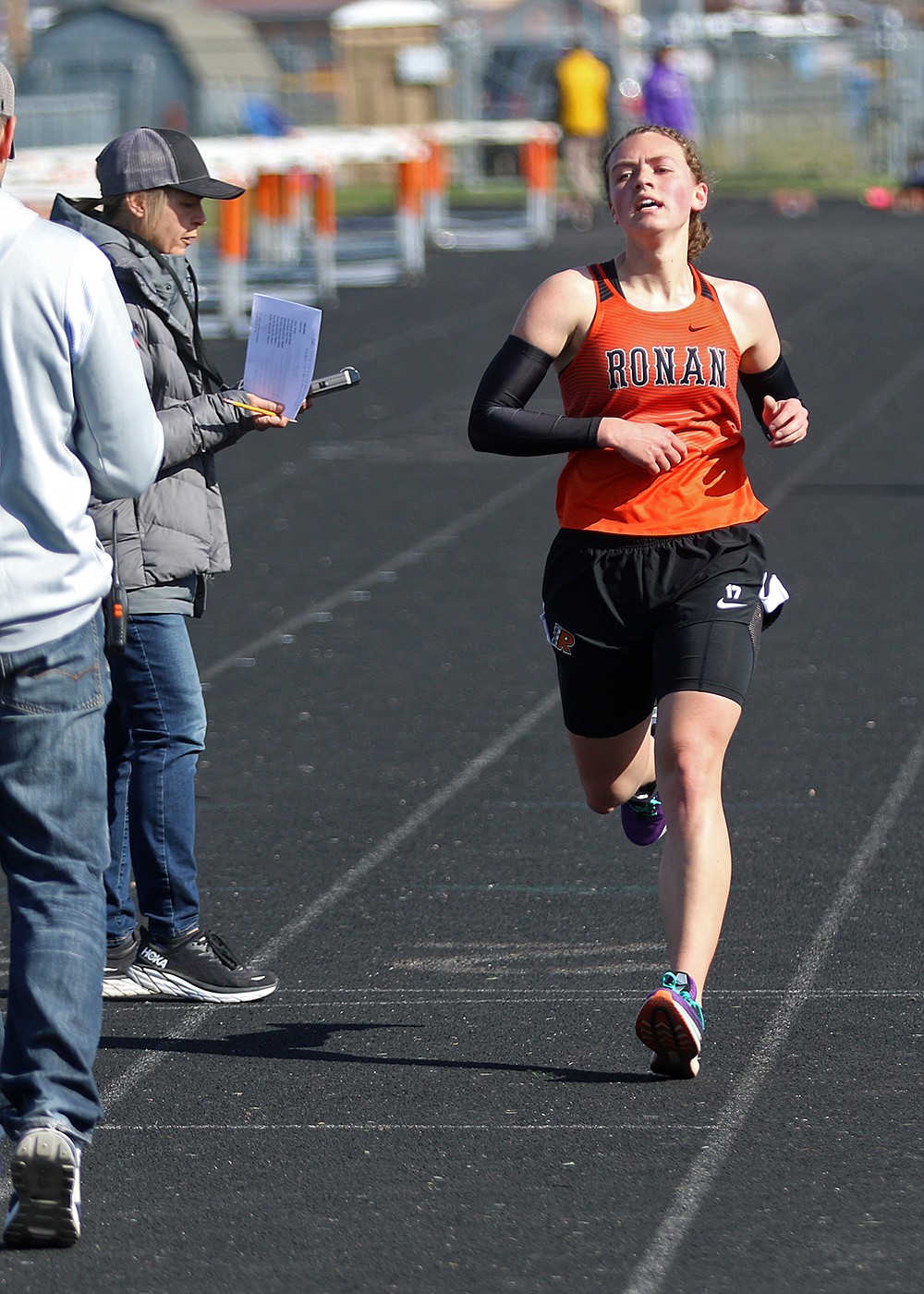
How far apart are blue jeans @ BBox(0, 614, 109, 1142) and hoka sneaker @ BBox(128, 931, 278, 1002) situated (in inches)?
55.6

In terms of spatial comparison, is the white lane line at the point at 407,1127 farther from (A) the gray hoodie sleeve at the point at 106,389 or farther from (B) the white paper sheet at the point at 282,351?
(B) the white paper sheet at the point at 282,351

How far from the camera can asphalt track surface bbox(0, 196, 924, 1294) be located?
3.73 metres

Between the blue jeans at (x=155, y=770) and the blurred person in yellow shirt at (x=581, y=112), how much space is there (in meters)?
23.6

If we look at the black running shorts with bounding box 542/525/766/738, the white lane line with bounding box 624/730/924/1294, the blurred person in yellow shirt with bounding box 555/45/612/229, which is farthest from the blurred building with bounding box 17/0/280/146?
the black running shorts with bounding box 542/525/766/738

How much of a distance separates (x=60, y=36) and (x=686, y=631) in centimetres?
4111

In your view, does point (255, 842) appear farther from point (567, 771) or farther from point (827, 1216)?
point (827, 1216)

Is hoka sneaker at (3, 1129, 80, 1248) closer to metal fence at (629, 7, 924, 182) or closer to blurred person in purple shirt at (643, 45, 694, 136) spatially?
blurred person in purple shirt at (643, 45, 694, 136)

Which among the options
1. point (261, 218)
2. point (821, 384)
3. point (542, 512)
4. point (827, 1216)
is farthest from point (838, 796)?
point (261, 218)

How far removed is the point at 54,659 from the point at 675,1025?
4.85 ft

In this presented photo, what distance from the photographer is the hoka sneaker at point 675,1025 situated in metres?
4.36

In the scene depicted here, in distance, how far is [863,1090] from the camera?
14.5 feet

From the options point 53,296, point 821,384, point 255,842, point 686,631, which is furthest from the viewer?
point 821,384

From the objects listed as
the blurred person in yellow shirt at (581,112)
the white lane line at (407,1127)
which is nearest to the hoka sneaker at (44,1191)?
the white lane line at (407,1127)

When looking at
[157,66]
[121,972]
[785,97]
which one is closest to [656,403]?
[121,972]
